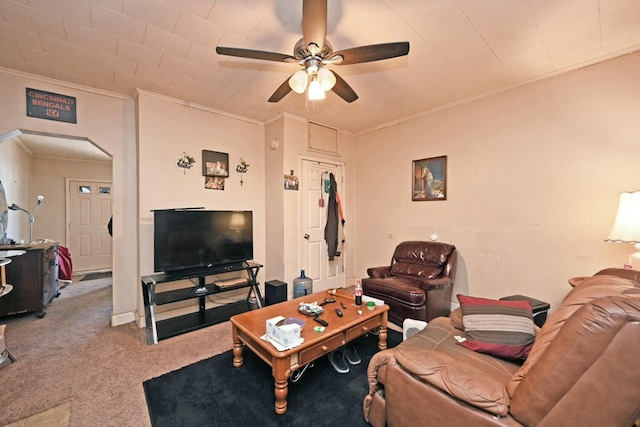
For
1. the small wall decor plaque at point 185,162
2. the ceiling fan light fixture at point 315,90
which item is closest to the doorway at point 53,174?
the small wall decor plaque at point 185,162

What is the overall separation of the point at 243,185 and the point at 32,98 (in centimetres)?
226

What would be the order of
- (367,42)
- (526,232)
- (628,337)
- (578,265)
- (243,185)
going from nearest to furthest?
(628,337) < (367,42) < (578,265) < (526,232) < (243,185)

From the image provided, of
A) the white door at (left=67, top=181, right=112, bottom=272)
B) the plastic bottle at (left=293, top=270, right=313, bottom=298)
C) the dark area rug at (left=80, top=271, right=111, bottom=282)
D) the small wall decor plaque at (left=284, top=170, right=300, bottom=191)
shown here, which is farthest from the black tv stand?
the white door at (left=67, top=181, right=112, bottom=272)

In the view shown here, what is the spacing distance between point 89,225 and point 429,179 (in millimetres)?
7086

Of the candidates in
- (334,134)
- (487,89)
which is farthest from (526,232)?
(334,134)

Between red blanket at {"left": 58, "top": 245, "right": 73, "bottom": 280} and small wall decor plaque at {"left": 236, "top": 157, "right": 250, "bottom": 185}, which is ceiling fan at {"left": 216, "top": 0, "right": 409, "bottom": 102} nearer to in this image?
small wall decor plaque at {"left": 236, "top": 157, "right": 250, "bottom": 185}

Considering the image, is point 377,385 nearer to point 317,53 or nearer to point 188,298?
point 317,53

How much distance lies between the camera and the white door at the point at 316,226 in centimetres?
407

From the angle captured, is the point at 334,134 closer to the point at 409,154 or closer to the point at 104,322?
the point at 409,154

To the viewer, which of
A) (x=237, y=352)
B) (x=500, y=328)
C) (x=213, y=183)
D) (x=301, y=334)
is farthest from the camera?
(x=213, y=183)

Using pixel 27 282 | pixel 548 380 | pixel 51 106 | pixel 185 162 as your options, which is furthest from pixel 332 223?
pixel 27 282

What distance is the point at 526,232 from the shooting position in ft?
9.54

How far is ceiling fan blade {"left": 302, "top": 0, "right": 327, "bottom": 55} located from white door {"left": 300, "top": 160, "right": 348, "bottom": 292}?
240 cm

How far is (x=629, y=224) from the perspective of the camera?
2.05 meters
